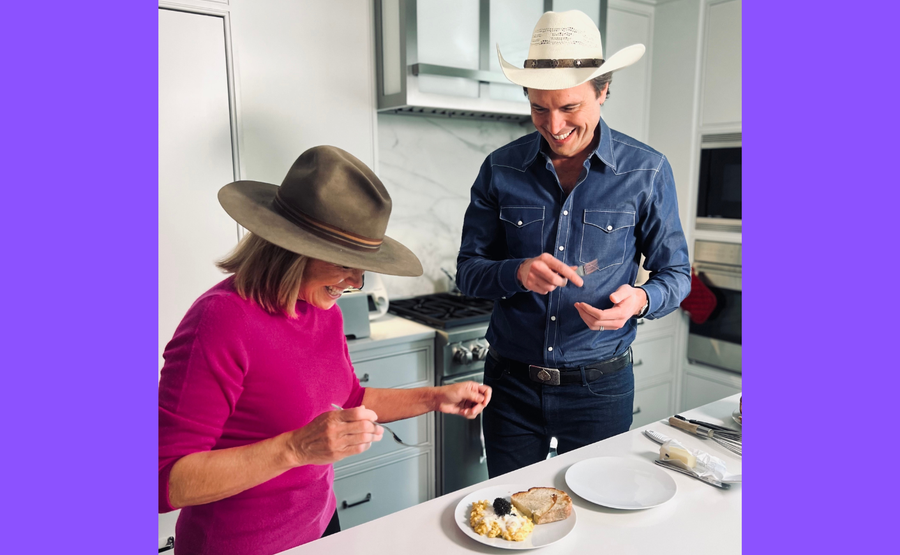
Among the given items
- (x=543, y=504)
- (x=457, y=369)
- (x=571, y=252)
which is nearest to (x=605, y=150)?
(x=571, y=252)

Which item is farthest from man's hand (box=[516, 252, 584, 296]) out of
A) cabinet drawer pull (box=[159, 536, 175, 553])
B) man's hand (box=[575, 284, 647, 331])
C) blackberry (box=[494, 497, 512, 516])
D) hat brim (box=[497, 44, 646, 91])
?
cabinet drawer pull (box=[159, 536, 175, 553])

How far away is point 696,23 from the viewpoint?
2938 mm

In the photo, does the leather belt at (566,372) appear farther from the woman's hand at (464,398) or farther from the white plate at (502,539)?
the white plate at (502,539)

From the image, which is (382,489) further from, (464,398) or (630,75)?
(630,75)

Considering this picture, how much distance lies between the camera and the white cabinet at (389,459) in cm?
220

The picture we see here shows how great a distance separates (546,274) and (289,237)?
61cm

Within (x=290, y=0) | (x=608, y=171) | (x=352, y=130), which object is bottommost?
(x=608, y=171)

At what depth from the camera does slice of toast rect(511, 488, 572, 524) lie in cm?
98

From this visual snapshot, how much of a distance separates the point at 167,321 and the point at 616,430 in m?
1.39

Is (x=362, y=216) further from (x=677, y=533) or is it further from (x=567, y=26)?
(x=567, y=26)

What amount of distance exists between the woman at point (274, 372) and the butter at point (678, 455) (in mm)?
368

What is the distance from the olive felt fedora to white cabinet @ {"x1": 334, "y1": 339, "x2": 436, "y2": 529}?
1162 millimetres

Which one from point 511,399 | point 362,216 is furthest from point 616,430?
point 362,216

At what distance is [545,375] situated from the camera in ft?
5.00
